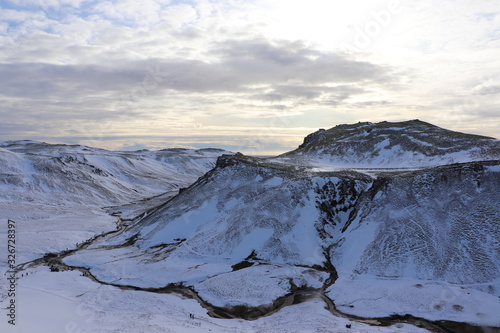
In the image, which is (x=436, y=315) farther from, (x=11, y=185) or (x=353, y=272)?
(x=11, y=185)

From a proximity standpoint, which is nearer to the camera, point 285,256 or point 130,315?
point 130,315

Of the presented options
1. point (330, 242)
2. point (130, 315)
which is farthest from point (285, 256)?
point (130, 315)

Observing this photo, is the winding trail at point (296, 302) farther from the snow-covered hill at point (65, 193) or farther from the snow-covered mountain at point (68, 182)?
the snow-covered mountain at point (68, 182)

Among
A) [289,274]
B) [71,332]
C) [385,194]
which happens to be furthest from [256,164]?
[71,332]

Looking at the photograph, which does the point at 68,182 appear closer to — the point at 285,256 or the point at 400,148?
the point at 285,256

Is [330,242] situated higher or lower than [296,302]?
higher

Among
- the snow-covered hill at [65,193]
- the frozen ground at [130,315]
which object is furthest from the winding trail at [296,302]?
the snow-covered hill at [65,193]
